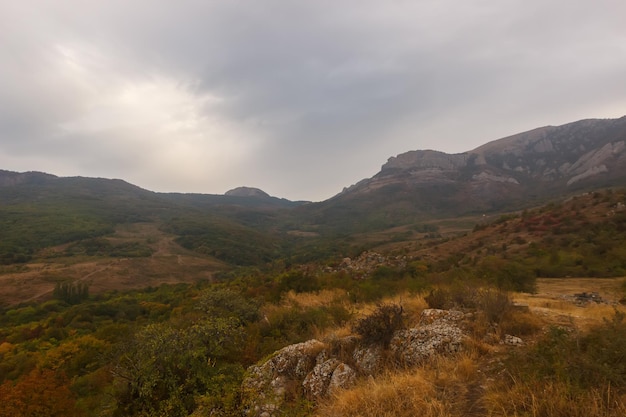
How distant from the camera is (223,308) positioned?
530 inches

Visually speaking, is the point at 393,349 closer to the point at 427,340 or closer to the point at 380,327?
the point at 380,327

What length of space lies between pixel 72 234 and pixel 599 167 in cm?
24150

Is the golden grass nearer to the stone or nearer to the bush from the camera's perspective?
the stone

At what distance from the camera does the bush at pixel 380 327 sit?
22.8 feet

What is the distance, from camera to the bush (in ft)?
22.8

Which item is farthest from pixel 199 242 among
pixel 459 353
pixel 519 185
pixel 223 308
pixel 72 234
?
pixel 519 185

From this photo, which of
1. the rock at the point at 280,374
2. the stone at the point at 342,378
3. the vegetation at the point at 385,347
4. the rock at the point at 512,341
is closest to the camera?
the vegetation at the point at 385,347

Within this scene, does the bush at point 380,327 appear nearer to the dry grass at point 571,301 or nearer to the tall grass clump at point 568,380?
the tall grass clump at point 568,380

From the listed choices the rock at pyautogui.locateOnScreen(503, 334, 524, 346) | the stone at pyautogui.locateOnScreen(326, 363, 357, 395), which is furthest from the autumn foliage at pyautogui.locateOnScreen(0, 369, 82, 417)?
the rock at pyautogui.locateOnScreen(503, 334, 524, 346)

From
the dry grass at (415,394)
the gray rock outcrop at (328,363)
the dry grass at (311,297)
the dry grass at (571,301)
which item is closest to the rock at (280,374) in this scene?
the gray rock outcrop at (328,363)

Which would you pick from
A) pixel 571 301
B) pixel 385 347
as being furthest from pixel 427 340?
pixel 571 301

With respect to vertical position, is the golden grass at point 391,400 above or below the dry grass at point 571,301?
above

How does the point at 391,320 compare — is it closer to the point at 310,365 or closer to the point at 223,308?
the point at 310,365

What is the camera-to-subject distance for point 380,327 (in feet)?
23.1
